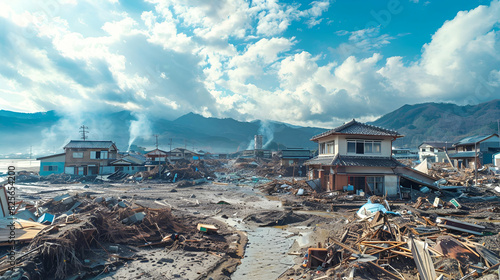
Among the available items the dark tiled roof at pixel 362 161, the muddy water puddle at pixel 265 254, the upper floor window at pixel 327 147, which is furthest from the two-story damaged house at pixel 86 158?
the muddy water puddle at pixel 265 254

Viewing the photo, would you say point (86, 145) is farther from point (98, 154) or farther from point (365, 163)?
point (365, 163)

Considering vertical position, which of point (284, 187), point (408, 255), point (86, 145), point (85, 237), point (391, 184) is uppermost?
point (86, 145)

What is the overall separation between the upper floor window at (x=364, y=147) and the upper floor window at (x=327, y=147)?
65.0 inches

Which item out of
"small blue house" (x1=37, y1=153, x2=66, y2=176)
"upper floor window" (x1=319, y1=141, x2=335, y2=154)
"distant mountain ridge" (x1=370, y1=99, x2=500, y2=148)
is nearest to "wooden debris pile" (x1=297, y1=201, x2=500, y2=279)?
"upper floor window" (x1=319, y1=141, x2=335, y2=154)

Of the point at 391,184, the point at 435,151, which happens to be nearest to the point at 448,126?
the point at 435,151

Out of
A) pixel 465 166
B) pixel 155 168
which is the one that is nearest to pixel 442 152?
pixel 465 166

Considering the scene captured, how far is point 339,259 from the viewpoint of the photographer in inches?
315

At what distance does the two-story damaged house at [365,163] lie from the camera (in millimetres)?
23055

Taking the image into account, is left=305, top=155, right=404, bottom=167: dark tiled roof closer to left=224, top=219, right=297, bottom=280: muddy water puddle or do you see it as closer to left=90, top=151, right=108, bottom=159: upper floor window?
left=224, top=219, right=297, bottom=280: muddy water puddle

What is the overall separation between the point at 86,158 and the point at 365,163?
1871 inches

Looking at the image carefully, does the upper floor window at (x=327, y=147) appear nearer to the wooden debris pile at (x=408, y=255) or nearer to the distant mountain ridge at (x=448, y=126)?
the wooden debris pile at (x=408, y=255)

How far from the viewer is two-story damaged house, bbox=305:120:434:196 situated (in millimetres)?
23055

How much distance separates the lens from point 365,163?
22812mm

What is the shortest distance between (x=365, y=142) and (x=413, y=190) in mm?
6046
